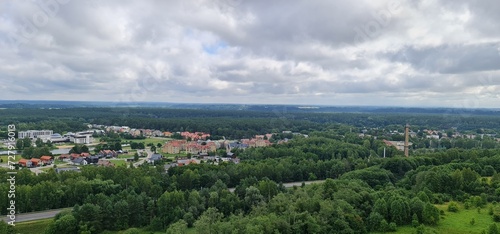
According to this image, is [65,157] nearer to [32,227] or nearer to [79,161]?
[79,161]

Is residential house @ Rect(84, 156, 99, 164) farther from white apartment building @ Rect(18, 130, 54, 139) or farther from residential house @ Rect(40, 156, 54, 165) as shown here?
white apartment building @ Rect(18, 130, 54, 139)

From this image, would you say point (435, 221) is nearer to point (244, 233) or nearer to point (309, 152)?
point (244, 233)

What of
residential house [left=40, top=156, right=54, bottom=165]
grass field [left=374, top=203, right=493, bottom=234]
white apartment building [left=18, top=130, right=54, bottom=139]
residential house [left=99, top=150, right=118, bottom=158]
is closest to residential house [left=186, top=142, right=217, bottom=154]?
residential house [left=99, top=150, right=118, bottom=158]

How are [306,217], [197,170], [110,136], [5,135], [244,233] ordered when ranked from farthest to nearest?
1. [110,136]
2. [5,135]
3. [197,170]
4. [306,217]
5. [244,233]

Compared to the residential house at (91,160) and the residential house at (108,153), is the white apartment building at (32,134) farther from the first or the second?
the residential house at (91,160)

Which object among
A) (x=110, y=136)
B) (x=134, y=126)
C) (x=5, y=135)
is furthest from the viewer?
(x=134, y=126)

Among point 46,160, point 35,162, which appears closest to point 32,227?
point 35,162

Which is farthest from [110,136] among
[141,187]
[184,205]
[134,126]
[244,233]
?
[244,233]
